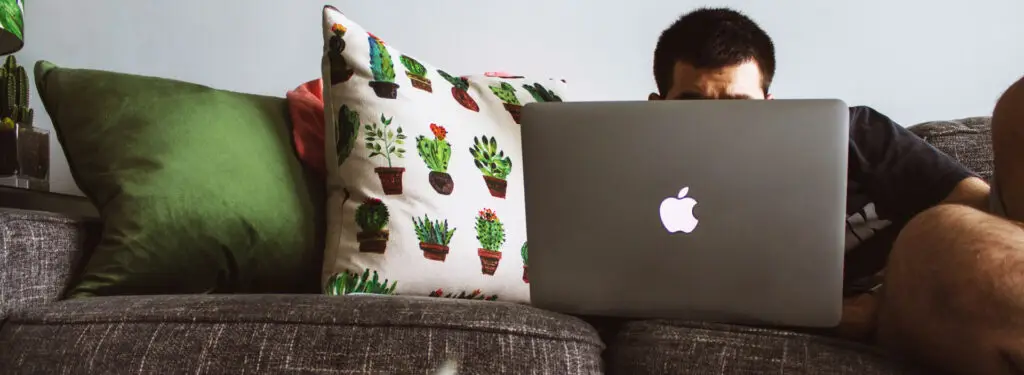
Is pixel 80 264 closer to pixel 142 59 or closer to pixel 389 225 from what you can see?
pixel 389 225

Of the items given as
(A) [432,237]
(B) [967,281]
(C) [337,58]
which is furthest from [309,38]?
(B) [967,281]

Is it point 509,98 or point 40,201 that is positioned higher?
point 509,98

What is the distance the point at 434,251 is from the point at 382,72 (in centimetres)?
29

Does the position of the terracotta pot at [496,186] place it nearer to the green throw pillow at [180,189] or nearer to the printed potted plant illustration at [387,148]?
the printed potted plant illustration at [387,148]

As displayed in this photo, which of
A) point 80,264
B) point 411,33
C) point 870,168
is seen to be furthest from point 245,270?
point 870,168

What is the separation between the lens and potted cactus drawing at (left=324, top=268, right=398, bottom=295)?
1.03m

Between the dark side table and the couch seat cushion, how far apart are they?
94 cm

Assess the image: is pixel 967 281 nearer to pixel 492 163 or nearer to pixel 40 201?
pixel 492 163

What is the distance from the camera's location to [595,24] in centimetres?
164

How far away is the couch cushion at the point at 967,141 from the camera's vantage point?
1312 mm

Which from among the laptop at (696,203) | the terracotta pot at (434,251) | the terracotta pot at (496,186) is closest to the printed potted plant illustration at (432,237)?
the terracotta pot at (434,251)

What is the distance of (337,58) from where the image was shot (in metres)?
1.15

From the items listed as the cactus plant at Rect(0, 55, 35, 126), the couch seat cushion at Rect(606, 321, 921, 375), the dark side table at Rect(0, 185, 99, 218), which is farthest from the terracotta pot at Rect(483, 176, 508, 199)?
the cactus plant at Rect(0, 55, 35, 126)

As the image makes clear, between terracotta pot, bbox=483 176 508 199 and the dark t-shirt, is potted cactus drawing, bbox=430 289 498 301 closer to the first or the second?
terracotta pot, bbox=483 176 508 199
